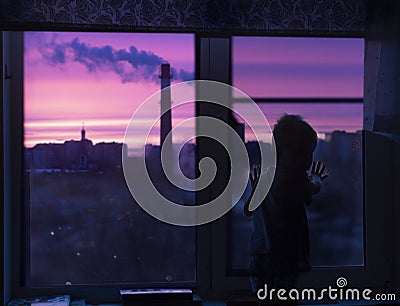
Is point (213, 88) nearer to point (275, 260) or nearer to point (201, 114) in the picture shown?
point (201, 114)

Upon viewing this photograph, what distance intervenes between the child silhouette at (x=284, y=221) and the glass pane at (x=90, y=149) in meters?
0.31

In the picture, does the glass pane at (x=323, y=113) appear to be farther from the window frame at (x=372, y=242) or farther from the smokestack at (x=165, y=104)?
the smokestack at (x=165, y=104)

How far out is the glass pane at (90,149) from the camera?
2475 millimetres

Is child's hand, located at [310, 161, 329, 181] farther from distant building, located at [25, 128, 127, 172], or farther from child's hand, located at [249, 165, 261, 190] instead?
distant building, located at [25, 128, 127, 172]

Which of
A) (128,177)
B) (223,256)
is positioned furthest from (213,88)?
(223,256)

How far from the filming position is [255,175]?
8.30 ft

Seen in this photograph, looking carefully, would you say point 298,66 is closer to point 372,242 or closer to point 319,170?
point 319,170

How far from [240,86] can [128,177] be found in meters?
0.56

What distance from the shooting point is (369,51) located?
8.31 ft

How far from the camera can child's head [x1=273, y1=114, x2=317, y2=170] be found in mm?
2465

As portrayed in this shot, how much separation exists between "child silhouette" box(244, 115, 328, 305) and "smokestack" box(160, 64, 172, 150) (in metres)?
0.42

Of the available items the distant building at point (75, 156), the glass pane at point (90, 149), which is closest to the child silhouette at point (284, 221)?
the glass pane at point (90, 149)

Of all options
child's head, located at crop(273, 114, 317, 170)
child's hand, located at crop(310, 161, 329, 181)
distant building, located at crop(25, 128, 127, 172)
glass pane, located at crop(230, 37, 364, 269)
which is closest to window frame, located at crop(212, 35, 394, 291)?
glass pane, located at crop(230, 37, 364, 269)

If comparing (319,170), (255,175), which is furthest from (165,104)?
(319,170)
